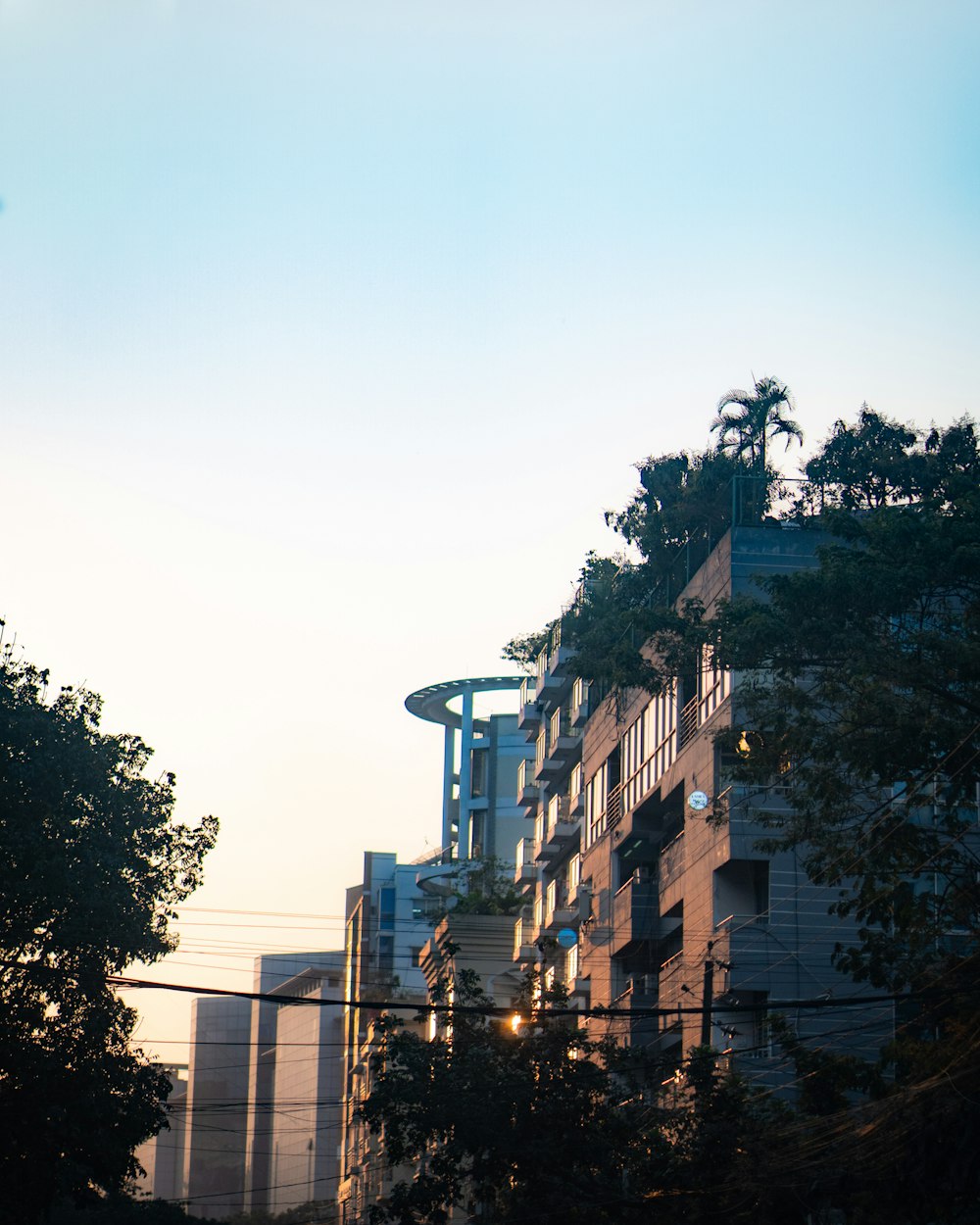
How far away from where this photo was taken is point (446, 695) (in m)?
100

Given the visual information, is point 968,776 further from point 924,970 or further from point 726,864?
point 726,864

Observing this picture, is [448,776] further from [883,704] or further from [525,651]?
[883,704]

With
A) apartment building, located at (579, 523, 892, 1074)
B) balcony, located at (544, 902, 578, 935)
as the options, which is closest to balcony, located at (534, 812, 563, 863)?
balcony, located at (544, 902, 578, 935)

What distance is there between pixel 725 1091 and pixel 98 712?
1656 cm

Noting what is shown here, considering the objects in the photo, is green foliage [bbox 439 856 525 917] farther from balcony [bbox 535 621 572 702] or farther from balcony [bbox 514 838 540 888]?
balcony [bbox 535 621 572 702]

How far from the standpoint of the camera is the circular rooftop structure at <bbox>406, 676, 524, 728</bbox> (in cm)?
9812

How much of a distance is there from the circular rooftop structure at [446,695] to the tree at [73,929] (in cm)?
5912

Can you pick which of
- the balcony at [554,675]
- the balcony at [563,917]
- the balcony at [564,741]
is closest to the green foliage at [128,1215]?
the balcony at [563,917]

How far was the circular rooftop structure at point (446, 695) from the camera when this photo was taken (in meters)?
98.1

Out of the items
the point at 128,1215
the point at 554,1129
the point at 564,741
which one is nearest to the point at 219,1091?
the point at 128,1215

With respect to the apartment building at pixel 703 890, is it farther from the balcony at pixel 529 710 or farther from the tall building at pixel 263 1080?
the tall building at pixel 263 1080

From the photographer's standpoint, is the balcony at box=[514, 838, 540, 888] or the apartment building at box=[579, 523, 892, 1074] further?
the balcony at box=[514, 838, 540, 888]

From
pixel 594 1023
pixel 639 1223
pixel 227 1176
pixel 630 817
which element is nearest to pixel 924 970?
pixel 639 1223

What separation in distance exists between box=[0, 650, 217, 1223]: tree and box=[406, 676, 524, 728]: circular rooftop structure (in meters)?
59.1
